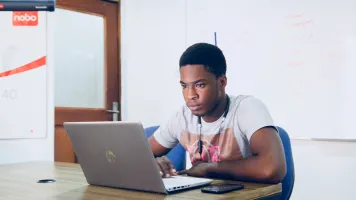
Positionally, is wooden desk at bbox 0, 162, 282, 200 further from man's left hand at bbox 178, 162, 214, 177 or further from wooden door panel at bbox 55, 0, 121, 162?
wooden door panel at bbox 55, 0, 121, 162

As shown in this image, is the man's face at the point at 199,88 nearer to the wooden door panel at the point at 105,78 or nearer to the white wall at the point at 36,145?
the white wall at the point at 36,145

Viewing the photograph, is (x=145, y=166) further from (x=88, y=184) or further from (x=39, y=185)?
(x=39, y=185)

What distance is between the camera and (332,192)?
2609mm

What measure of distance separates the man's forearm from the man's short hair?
1.37 feet

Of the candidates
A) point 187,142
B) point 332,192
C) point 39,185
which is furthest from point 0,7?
point 332,192

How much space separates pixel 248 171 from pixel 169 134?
0.57m

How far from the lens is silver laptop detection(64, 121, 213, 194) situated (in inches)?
44.4

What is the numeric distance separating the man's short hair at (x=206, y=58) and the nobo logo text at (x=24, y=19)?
137 cm

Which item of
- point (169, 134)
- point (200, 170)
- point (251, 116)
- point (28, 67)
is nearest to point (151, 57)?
point (28, 67)

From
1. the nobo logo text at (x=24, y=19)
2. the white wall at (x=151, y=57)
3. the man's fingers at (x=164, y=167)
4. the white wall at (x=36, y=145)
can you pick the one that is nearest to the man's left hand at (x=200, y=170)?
the man's fingers at (x=164, y=167)

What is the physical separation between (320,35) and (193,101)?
4.22 ft

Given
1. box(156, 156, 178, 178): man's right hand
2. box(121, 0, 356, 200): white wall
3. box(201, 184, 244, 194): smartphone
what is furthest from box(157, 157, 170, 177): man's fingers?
box(121, 0, 356, 200): white wall

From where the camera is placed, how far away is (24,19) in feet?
8.75

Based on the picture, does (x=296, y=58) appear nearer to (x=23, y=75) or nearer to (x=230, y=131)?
(x=230, y=131)
